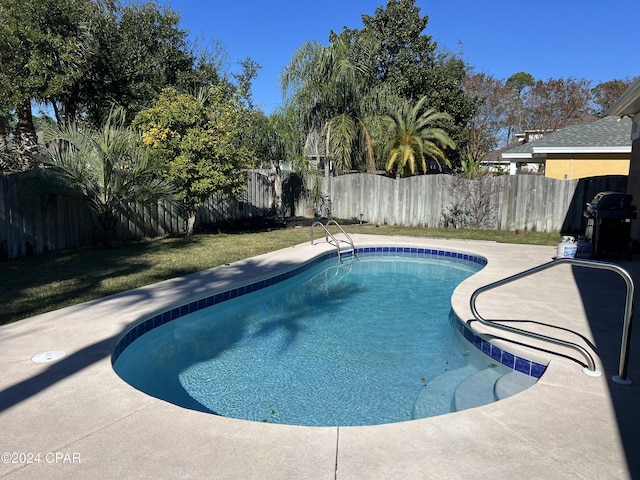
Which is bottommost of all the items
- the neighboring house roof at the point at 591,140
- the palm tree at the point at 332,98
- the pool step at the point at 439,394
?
the pool step at the point at 439,394

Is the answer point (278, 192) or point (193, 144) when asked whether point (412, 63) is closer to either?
point (278, 192)

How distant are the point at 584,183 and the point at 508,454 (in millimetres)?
12721

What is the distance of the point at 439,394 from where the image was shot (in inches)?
157

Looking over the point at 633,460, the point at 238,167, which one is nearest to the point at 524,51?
the point at 238,167

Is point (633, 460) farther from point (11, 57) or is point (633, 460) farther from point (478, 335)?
point (11, 57)

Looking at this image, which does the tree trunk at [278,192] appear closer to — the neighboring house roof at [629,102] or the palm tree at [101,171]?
the palm tree at [101,171]

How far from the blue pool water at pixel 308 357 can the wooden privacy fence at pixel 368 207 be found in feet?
17.5

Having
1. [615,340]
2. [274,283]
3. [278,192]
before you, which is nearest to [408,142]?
[278,192]

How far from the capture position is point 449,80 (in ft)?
70.3

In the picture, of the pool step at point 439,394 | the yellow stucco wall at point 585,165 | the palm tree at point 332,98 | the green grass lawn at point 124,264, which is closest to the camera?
the pool step at point 439,394

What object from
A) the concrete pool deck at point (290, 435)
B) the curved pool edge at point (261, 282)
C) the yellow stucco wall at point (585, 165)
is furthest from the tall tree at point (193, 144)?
the yellow stucco wall at point (585, 165)

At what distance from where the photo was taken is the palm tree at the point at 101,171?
8758mm

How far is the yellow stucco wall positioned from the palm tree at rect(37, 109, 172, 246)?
1354 cm

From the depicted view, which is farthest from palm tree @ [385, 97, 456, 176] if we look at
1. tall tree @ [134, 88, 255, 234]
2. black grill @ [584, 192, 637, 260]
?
black grill @ [584, 192, 637, 260]
